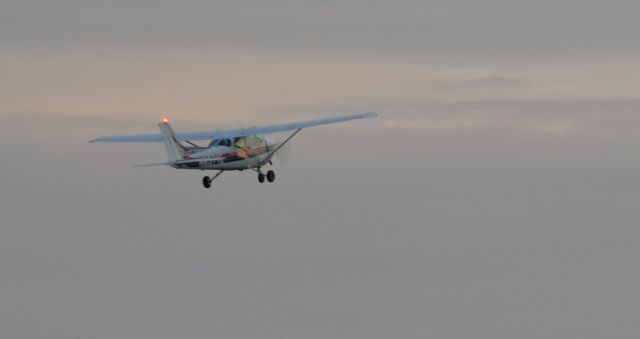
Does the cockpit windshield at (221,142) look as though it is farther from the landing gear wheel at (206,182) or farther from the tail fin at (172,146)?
the tail fin at (172,146)

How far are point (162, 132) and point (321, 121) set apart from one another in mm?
11388

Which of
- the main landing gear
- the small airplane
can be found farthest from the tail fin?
the main landing gear

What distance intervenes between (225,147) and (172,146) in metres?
3.76

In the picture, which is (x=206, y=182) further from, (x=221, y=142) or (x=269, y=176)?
(x=269, y=176)

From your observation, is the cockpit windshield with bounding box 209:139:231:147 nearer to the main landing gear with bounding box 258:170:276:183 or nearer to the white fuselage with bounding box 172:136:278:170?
the white fuselage with bounding box 172:136:278:170

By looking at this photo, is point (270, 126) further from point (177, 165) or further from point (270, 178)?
point (177, 165)

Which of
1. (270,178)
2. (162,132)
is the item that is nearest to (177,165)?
(162,132)

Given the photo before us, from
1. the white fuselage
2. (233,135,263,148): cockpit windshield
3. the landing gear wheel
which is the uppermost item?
(233,135,263,148): cockpit windshield

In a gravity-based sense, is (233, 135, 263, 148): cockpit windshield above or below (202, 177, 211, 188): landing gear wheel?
above

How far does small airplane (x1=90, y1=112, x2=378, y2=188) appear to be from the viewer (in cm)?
10031

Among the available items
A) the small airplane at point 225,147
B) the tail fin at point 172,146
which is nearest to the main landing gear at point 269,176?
the small airplane at point 225,147

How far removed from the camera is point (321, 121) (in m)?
110

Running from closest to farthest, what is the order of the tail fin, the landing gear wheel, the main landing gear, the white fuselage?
the tail fin, the white fuselage, the landing gear wheel, the main landing gear

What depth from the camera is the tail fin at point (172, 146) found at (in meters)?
99.9
